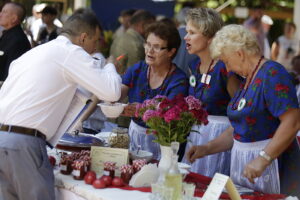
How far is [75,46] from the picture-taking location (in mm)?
2910

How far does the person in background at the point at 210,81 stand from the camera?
3.49 meters

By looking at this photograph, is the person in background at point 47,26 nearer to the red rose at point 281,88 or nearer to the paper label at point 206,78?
the paper label at point 206,78

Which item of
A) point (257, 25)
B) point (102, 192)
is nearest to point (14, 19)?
point (102, 192)

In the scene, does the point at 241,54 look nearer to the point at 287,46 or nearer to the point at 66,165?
the point at 66,165

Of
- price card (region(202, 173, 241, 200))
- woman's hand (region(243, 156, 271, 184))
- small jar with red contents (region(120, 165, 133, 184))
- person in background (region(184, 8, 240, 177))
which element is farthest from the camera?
person in background (region(184, 8, 240, 177))

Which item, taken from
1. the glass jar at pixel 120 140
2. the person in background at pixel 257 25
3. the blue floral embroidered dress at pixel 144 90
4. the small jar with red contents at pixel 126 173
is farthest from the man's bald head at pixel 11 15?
the person in background at pixel 257 25

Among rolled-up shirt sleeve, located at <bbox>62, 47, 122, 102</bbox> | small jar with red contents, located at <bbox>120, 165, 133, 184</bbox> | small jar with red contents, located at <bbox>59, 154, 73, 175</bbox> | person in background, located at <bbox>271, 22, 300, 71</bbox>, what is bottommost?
person in background, located at <bbox>271, 22, 300, 71</bbox>

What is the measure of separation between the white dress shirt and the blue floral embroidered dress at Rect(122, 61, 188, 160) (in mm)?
685

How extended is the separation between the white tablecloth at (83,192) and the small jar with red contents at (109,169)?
11 cm

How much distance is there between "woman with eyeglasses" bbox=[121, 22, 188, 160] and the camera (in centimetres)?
360

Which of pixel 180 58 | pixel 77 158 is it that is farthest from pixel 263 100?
pixel 180 58

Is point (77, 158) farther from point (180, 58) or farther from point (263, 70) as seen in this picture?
point (180, 58)

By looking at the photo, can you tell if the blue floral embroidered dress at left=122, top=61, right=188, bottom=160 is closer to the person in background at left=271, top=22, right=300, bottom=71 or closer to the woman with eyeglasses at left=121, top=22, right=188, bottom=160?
the woman with eyeglasses at left=121, top=22, right=188, bottom=160

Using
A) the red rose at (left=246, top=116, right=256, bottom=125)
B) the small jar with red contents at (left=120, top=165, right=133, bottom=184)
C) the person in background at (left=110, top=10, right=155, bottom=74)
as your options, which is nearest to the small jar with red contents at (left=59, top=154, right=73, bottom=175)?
the small jar with red contents at (left=120, top=165, right=133, bottom=184)
